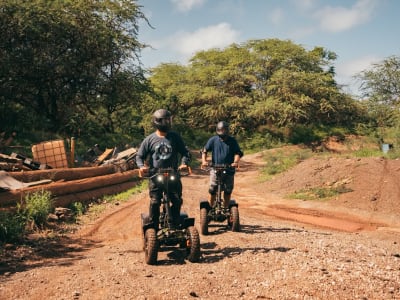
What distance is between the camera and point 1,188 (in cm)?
936

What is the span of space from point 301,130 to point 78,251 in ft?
93.0

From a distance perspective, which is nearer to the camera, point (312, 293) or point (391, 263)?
point (312, 293)

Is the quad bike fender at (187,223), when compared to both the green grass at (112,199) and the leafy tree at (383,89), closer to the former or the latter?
the green grass at (112,199)

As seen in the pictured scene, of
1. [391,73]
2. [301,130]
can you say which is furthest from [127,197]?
[391,73]

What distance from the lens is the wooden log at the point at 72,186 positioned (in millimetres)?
9391

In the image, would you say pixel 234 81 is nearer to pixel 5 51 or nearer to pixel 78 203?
pixel 5 51

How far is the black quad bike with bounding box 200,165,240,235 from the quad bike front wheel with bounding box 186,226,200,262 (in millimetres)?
1801

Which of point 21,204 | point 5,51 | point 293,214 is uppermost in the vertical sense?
point 5,51

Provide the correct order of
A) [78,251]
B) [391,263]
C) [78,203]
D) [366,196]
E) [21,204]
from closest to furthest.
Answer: [391,263] < [78,251] < [21,204] < [78,203] < [366,196]

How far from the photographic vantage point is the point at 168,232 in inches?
247

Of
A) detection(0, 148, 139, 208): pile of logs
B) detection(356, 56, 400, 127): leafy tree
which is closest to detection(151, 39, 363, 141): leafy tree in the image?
detection(356, 56, 400, 127): leafy tree

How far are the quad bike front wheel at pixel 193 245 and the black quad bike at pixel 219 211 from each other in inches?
70.9

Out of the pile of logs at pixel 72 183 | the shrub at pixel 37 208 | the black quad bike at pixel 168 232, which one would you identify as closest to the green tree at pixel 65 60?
the pile of logs at pixel 72 183

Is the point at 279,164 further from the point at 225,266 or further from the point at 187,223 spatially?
the point at 225,266
